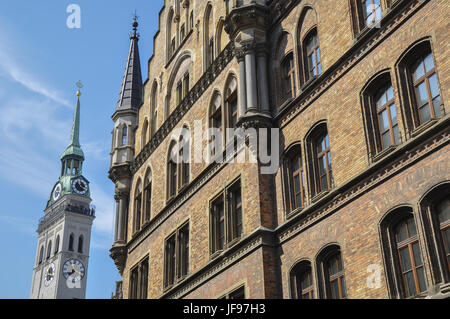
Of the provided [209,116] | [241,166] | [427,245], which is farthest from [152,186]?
[427,245]

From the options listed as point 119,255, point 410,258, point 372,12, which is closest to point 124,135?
point 119,255

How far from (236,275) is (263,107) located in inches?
216

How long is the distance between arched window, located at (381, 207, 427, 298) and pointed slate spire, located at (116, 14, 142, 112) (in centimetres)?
2157

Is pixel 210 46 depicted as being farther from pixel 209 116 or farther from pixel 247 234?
pixel 247 234

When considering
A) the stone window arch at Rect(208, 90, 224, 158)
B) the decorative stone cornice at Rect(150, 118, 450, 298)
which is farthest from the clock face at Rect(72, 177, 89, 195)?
the decorative stone cornice at Rect(150, 118, 450, 298)

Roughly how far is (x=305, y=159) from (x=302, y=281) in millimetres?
3511

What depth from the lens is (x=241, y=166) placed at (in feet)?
73.4

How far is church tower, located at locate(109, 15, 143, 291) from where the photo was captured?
3318cm

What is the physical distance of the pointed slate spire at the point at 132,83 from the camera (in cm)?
3622

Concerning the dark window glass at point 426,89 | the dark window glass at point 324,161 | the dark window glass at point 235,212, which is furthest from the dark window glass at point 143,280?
the dark window glass at point 426,89

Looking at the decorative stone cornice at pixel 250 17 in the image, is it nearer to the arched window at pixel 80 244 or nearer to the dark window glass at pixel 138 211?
the dark window glass at pixel 138 211

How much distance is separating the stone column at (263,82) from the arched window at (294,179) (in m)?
2.01

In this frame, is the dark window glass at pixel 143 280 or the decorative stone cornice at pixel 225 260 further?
the dark window glass at pixel 143 280

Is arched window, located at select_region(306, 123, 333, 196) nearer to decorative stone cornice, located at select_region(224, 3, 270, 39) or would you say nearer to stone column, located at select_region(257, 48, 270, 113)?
stone column, located at select_region(257, 48, 270, 113)
